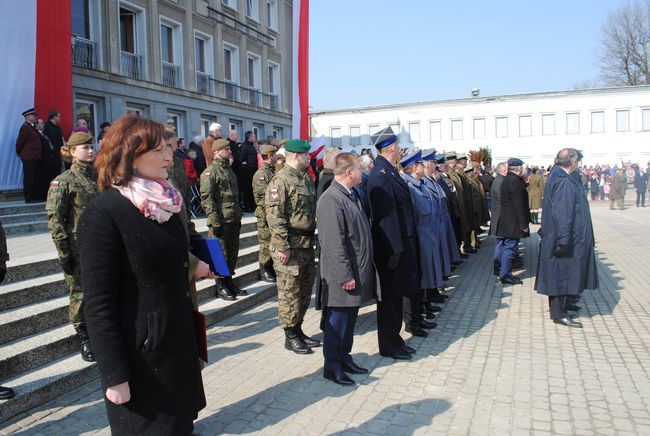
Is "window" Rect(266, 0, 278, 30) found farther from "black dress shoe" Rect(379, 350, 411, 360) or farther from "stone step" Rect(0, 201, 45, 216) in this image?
"black dress shoe" Rect(379, 350, 411, 360)

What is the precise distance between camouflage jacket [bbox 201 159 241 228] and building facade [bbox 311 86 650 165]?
36785 millimetres

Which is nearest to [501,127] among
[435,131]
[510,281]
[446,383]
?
[435,131]

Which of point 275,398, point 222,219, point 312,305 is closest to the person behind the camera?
point 275,398

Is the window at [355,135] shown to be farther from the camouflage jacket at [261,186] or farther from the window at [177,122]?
the camouflage jacket at [261,186]

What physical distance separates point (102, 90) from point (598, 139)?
38641 mm

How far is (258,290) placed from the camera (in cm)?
770

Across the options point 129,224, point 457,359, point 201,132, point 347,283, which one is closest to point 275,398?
point 347,283

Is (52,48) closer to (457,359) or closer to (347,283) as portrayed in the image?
(347,283)

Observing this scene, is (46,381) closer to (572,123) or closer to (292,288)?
(292,288)

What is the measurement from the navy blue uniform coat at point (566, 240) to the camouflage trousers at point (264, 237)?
3707 mm

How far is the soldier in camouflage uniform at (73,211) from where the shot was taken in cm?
468

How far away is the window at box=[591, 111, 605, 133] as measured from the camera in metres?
41.9

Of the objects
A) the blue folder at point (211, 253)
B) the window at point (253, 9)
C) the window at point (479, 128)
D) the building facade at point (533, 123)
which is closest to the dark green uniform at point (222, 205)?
the blue folder at point (211, 253)

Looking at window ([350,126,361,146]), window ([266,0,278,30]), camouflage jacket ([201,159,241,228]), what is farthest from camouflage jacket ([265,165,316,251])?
window ([350,126,361,146])
